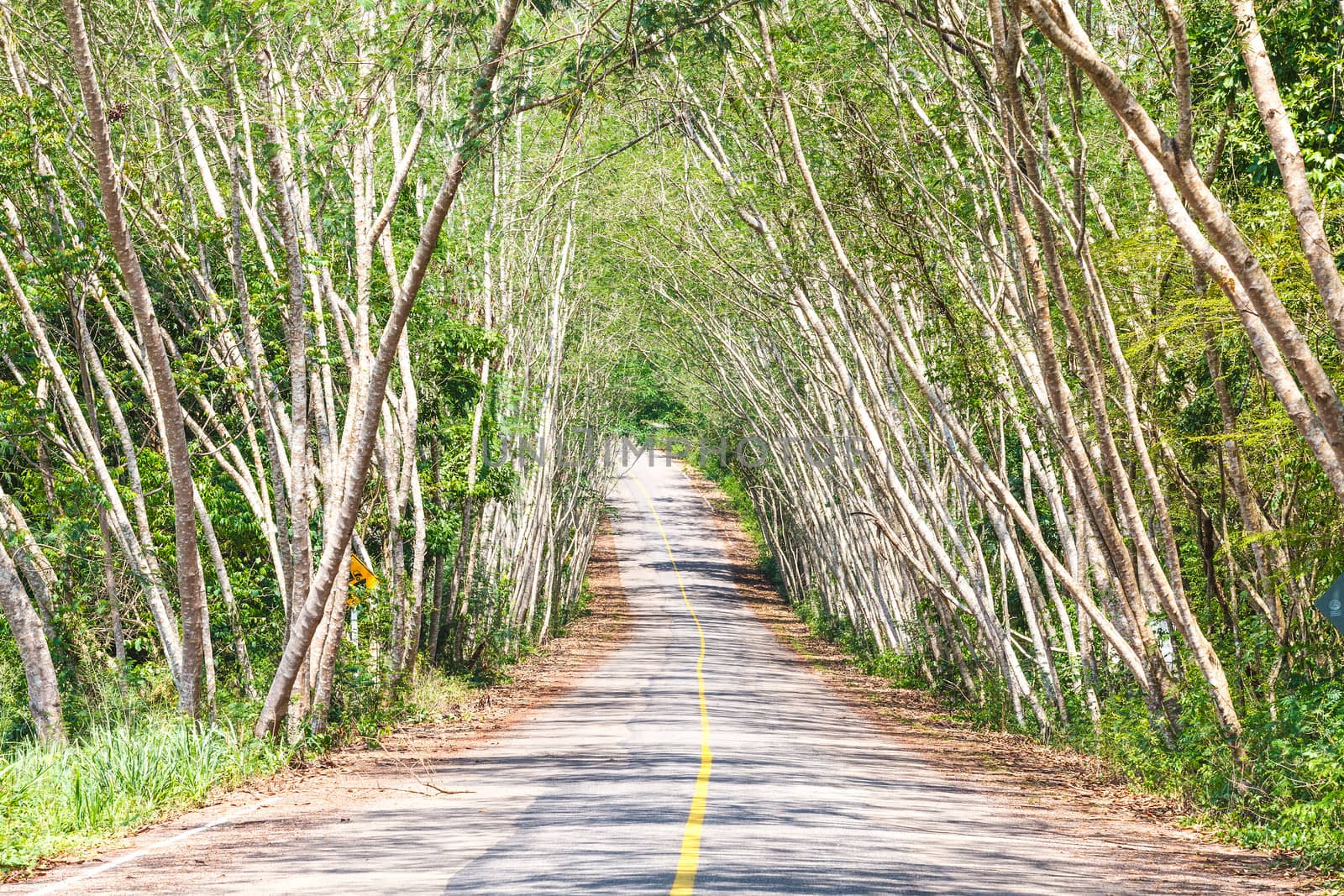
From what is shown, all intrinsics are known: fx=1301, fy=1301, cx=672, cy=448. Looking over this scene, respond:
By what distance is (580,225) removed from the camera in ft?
92.1

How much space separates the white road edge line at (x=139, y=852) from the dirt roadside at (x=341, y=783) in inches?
1.0

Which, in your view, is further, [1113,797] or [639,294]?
[639,294]

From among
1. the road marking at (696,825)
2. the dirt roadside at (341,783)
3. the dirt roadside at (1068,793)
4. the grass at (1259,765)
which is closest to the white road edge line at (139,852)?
the dirt roadside at (341,783)

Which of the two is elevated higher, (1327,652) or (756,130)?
(756,130)

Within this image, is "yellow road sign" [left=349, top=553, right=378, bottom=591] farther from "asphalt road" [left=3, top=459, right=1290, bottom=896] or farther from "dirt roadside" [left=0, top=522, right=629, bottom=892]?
"asphalt road" [left=3, top=459, right=1290, bottom=896]

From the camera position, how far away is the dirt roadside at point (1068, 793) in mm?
8664

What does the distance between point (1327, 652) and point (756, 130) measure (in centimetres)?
946

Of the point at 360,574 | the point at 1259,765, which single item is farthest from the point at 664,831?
the point at 360,574

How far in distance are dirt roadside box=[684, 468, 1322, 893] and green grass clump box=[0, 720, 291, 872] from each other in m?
7.10

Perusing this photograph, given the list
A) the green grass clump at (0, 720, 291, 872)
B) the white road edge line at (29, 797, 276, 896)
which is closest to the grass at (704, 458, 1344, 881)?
the white road edge line at (29, 797, 276, 896)

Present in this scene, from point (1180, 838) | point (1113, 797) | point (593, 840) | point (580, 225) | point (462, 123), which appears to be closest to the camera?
point (593, 840)

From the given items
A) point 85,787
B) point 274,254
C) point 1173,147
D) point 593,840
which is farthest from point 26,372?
point 1173,147

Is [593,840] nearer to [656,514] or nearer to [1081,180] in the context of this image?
[1081,180]

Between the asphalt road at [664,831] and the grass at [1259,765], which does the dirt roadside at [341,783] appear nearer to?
the asphalt road at [664,831]
